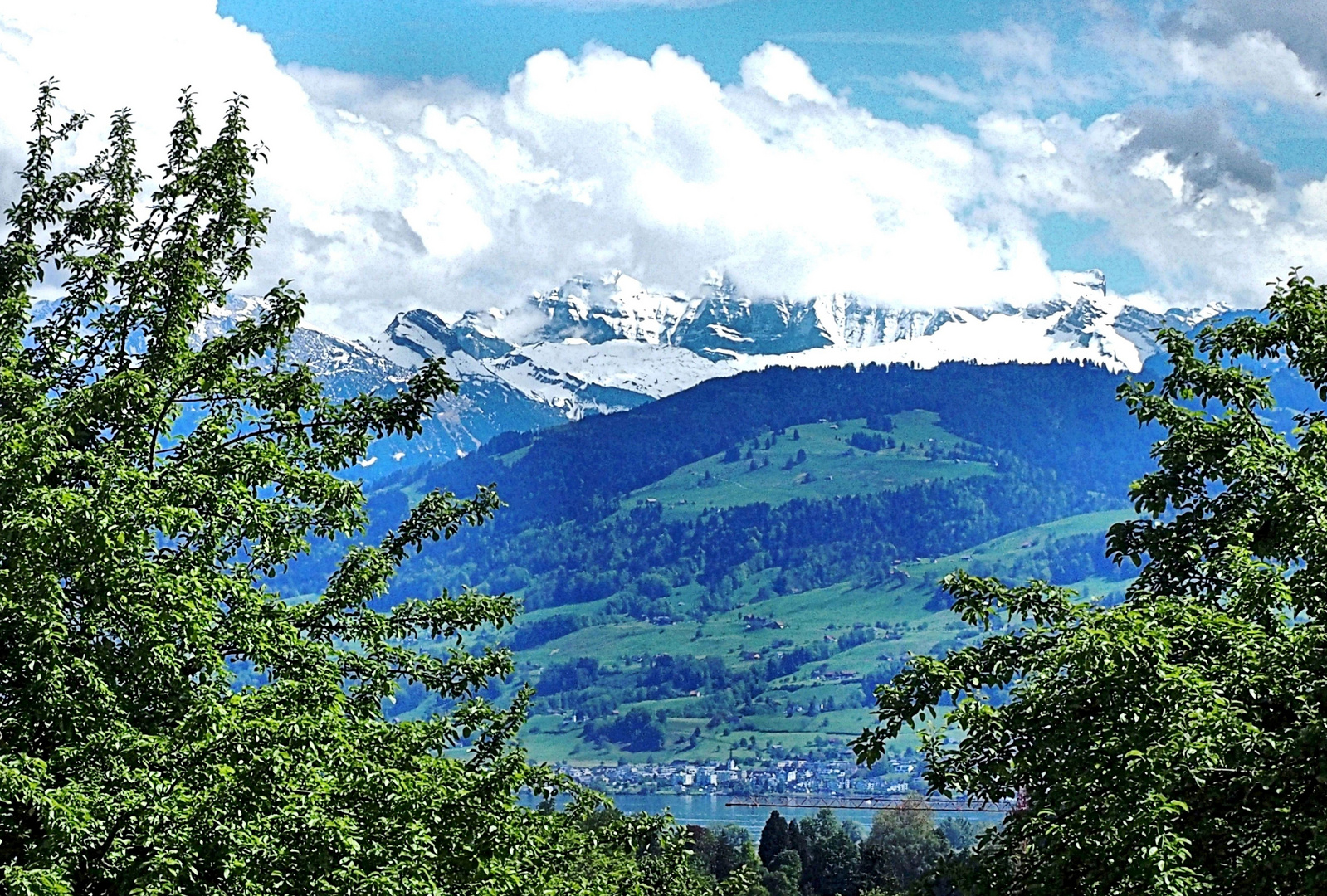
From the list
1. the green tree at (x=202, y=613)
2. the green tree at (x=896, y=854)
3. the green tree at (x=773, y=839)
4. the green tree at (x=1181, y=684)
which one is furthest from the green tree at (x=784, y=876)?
the green tree at (x=1181, y=684)

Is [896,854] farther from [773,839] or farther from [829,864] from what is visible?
[829,864]

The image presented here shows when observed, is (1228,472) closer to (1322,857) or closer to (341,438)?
(1322,857)

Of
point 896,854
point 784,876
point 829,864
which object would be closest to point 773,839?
point 829,864

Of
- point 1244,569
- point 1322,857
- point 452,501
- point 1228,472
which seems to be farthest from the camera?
point 452,501

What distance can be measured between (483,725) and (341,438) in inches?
269

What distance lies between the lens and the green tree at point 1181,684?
50.5 feet

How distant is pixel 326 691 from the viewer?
1850 cm

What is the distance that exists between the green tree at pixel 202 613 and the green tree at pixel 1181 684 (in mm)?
5952

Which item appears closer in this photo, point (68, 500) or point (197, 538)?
point (68, 500)

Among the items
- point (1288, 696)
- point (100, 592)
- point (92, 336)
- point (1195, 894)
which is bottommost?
point (1195, 894)

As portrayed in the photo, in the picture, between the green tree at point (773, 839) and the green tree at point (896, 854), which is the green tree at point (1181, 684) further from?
the green tree at point (773, 839)

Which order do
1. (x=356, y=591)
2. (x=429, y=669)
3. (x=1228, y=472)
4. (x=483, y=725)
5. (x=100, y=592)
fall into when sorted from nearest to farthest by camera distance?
(x=100, y=592), (x=1228, y=472), (x=356, y=591), (x=429, y=669), (x=483, y=725)

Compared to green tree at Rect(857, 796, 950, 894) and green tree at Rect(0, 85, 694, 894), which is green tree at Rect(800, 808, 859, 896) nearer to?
green tree at Rect(857, 796, 950, 894)

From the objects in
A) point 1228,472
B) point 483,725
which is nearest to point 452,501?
point 483,725
